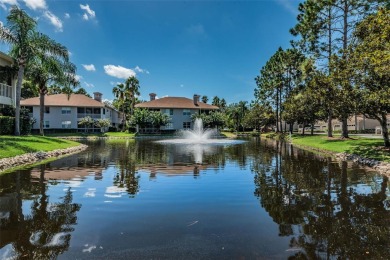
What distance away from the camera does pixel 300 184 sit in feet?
35.1

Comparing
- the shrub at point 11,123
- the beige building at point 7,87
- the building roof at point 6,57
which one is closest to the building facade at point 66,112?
the shrub at point 11,123

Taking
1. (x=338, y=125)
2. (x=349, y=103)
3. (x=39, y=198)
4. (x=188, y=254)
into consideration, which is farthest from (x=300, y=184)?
(x=338, y=125)

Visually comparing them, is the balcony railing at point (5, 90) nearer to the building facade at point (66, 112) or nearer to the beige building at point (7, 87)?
the beige building at point (7, 87)

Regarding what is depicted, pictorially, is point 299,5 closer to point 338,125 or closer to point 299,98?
point 299,98

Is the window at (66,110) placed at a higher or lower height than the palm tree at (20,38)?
lower

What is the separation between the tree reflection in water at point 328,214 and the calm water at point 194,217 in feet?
0.07

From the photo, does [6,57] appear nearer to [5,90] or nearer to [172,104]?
[5,90]

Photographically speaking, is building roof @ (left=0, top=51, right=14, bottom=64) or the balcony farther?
the balcony

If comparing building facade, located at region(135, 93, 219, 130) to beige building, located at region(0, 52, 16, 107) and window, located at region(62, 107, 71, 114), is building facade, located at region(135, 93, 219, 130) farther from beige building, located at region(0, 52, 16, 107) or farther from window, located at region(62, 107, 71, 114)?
beige building, located at region(0, 52, 16, 107)

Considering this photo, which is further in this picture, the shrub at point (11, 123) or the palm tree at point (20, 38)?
the shrub at point (11, 123)

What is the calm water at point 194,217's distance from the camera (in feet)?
16.9

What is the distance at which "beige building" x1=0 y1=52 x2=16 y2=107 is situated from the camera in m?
27.1

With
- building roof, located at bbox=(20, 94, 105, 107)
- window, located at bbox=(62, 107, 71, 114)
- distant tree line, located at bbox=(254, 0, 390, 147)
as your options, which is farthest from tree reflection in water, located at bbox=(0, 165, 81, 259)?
window, located at bbox=(62, 107, 71, 114)

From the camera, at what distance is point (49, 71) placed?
98.9 ft
